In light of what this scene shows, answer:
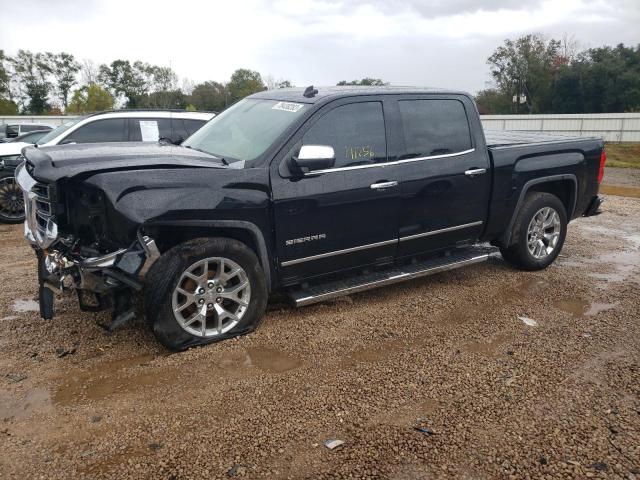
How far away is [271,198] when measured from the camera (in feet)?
13.6

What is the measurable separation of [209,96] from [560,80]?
108 ft

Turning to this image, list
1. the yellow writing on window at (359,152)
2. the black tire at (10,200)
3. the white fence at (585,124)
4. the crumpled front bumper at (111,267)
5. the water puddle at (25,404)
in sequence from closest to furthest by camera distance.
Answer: the water puddle at (25,404)
the crumpled front bumper at (111,267)
the yellow writing on window at (359,152)
the black tire at (10,200)
the white fence at (585,124)

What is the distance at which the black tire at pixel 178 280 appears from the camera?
3.76 metres

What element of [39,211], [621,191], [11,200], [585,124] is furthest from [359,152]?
[585,124]

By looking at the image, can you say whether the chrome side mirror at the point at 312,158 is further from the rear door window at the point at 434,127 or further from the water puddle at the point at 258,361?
the water puddle at the point at 258,361

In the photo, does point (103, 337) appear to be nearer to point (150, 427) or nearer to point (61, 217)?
point (61, 217)

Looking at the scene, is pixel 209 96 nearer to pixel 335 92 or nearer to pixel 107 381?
pixel 335 92

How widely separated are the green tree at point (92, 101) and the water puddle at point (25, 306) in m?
50.4

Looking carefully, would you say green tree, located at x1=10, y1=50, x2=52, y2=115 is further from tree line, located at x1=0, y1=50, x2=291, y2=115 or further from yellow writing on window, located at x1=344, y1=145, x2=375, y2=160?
yellow writing on window, located at x1=344, y1=145, x2=375, y2=160

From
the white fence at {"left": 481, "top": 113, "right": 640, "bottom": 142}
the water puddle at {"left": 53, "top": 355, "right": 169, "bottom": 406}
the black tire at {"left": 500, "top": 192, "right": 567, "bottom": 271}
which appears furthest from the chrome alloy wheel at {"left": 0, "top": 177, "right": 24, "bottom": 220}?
the white fence at {"left": 481, "top": 113, "right": 640, "bottom": 142}

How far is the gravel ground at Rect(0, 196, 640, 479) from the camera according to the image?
2.82 metres

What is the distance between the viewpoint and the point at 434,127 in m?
5.04

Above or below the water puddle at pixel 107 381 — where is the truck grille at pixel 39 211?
above

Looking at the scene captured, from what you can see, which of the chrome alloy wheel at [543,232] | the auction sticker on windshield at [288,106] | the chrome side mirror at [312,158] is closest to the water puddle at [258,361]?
the chrome side mirror at [312,158]
